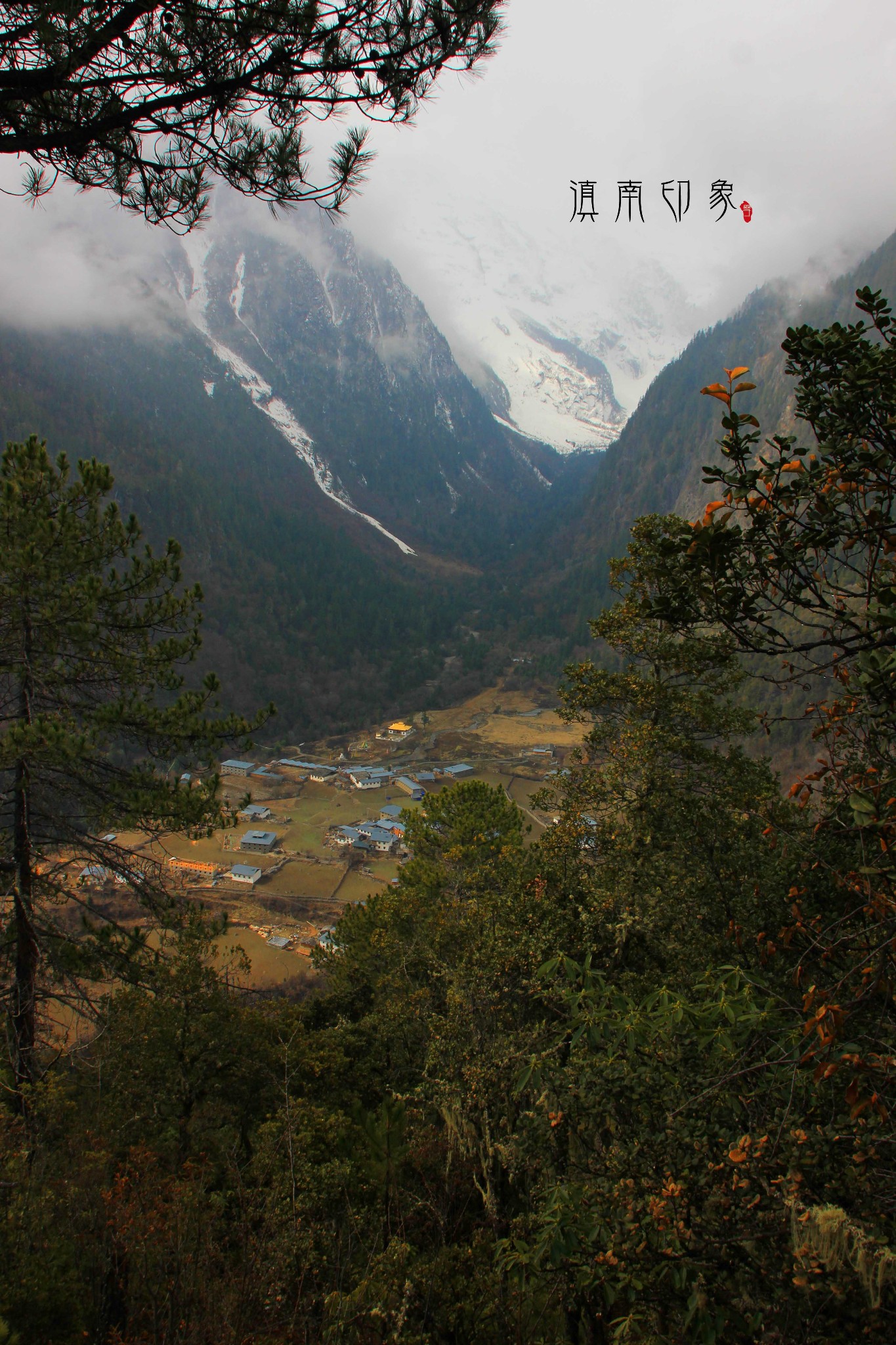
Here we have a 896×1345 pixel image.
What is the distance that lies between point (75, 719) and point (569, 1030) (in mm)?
7507

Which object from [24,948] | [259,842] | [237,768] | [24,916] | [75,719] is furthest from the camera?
[237,768]

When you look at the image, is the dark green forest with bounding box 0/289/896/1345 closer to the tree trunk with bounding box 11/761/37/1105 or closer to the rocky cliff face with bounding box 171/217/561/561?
the tree trunk with bounding box 11/761/37/1105

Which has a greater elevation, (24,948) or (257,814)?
(24,948)

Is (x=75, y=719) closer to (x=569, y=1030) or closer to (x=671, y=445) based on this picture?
(x=569, y=1030)

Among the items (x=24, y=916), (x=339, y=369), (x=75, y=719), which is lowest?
(x=24, y=916)

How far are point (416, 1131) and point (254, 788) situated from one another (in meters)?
53.2

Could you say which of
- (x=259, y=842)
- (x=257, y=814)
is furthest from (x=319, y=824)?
(x=259, y=842)

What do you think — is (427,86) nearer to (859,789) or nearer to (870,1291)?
(859,789)

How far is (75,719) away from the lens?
28.7ft

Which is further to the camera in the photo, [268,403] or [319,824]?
[268,403]

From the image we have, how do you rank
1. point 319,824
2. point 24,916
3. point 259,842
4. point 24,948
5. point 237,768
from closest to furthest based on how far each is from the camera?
point 24,916
point 24,948
point 259,842
point 319,824
point 237,768

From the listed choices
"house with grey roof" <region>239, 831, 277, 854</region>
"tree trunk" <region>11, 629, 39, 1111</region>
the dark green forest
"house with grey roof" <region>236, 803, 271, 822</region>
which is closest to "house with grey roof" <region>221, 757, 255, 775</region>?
"house with grey roof" <region>236, 803, 271, 822</region>

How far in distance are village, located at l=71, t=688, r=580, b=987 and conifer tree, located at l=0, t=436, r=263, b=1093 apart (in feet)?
1.72

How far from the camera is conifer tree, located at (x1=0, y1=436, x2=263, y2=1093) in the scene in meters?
8.25
